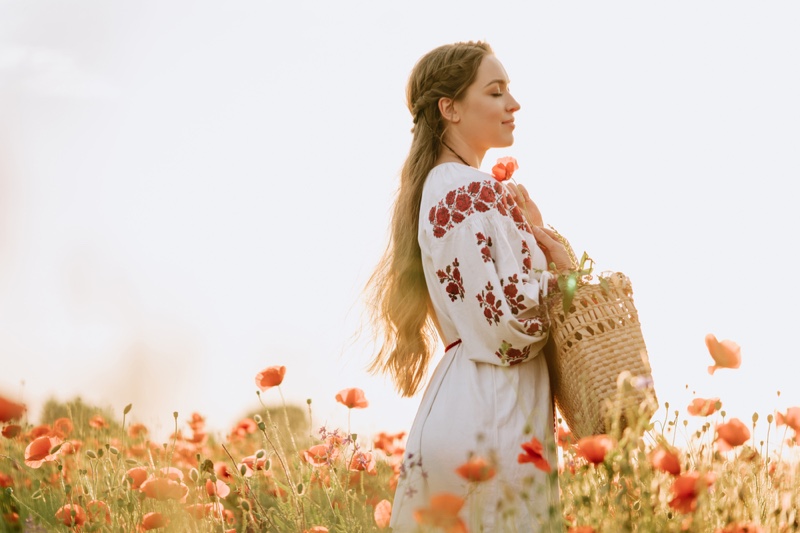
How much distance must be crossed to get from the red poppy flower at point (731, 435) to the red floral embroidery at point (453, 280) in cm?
80

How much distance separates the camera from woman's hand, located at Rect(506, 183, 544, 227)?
284cm

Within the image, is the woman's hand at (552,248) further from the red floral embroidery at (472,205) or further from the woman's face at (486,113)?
the woman's face at (486,113)

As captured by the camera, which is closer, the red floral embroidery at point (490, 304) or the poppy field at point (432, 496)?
the poppy field at point (432, 496)

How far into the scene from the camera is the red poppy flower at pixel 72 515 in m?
2.80

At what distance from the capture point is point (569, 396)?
2.53 m

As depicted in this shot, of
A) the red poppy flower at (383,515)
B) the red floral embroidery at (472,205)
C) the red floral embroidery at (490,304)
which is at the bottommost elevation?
the red poppy flower at (383,515)

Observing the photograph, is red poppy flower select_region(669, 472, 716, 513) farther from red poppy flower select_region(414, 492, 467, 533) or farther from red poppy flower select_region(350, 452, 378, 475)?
red poppy flower select_region(350, 452, 378, 475)

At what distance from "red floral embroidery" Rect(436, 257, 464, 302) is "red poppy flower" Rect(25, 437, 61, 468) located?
1.47 meters

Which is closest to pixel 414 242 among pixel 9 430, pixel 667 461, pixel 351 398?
pixel 351 398

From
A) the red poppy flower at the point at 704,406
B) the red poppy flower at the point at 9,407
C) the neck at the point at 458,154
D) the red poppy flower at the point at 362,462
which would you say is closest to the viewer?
the red poppy flower at the point at 9,407

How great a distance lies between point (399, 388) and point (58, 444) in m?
1.19

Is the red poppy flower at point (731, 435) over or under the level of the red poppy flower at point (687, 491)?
over

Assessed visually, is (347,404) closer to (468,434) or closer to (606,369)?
(468,434)

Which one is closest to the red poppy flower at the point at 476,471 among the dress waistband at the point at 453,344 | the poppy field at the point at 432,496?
the poppy field at the point at 432,496
